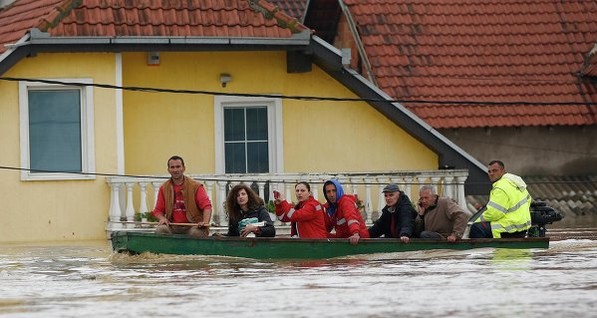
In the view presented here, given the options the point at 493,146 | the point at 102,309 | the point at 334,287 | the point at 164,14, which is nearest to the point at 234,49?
the point at 164,14

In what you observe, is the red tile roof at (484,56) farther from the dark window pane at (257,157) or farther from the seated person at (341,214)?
the seated person at (341,214)

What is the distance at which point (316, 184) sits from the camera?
30.0 meters

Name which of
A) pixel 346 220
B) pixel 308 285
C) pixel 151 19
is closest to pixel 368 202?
pixel 151 19

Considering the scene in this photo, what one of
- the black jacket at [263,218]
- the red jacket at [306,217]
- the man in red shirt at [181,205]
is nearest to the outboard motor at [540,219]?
the red jacket at [306,217]

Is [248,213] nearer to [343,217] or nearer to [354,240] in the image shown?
[343,217]

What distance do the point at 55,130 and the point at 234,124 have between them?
3.05 m

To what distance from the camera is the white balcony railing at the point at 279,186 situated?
29.3m

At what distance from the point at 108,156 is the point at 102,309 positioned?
11.5 meters

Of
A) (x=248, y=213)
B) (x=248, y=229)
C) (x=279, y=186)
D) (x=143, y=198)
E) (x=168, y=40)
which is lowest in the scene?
(x=248, y=229)

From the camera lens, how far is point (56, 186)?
2939 cm

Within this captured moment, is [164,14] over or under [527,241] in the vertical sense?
over

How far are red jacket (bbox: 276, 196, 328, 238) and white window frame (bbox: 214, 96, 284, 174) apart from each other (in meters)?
5.22

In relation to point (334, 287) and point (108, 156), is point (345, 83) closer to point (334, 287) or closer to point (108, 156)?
point (108, 156)

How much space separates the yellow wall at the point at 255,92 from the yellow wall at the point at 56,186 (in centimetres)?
82
